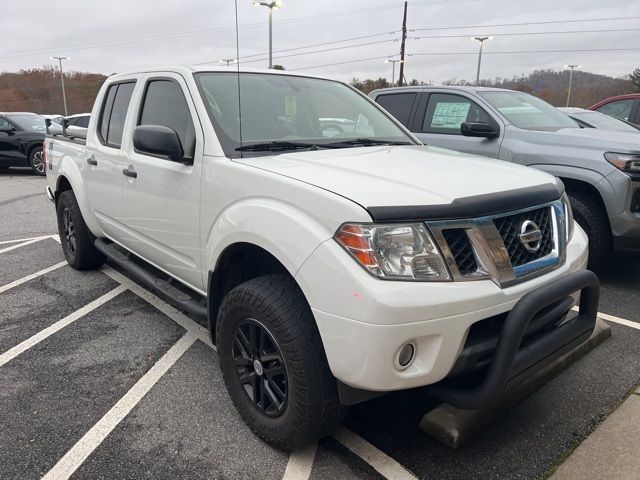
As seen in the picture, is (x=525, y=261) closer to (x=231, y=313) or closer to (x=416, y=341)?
(x=416, y=341)

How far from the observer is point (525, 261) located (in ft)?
7.36

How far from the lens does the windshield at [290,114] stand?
9.62ft

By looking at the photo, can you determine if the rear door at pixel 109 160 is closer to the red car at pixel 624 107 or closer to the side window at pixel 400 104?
the side window at pixel 400 104

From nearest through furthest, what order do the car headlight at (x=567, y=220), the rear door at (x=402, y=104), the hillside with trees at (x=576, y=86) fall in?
the car headlight at (x=567, y=220)
the rear door at (x=402, y=104)
the hillside with trees at (x=576, y=86)

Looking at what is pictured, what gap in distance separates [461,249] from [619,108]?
9.08m

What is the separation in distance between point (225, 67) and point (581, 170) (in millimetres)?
3239

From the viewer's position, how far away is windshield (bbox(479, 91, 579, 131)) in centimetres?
549

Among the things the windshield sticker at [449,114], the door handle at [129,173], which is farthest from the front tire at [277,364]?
the windshield sticker at [449,114]

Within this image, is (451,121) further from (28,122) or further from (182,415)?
(28,122)

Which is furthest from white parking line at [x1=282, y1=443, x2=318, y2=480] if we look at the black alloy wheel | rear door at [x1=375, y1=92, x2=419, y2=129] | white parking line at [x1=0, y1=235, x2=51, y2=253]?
white parking line at [x1=0, y1=235, x2=51, y2=253]

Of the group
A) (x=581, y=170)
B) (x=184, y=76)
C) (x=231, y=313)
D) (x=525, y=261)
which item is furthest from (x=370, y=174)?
(x=581, y=170)

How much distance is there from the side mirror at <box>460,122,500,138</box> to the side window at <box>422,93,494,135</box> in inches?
11.4

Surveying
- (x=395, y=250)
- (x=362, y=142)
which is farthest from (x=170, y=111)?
(x=395, y=250)

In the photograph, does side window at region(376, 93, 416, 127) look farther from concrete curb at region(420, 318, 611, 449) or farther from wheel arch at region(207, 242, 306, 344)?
concrete curb at region(420, 318, 611, 449)
